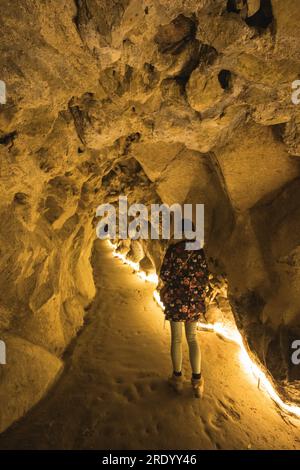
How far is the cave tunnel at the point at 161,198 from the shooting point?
1.91 m

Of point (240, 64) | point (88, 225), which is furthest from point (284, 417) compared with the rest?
point (88, 225)

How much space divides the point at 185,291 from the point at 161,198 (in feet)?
7.46

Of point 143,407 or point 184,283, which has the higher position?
point 184,283

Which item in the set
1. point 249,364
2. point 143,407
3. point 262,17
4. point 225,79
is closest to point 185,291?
point 143,407

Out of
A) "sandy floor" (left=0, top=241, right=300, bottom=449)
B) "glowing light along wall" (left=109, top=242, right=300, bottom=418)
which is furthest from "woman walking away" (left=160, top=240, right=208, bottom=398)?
"glowing light along wall" (left=109, top=242, right=300, bottom=418)

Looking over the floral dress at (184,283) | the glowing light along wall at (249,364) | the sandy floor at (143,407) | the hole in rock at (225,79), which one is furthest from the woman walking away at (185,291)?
the hole in rock at (225,79)

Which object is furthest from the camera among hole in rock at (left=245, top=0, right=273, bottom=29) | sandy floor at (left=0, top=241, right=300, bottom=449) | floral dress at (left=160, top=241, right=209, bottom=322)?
floral dress at (left=160, top=241, right=209, bottom=322)

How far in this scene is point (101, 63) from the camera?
2.10m

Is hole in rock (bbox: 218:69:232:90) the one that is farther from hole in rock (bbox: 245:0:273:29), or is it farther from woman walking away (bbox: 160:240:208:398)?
woman walking away (bbox: 160:240:208:398)

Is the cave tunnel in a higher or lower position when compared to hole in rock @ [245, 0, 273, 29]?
lower

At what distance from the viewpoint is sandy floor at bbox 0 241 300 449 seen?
8.70ft

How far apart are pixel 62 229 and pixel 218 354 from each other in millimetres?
3292

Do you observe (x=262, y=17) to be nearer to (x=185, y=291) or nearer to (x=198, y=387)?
(x=185, y=291)

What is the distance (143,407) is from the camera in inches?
119
